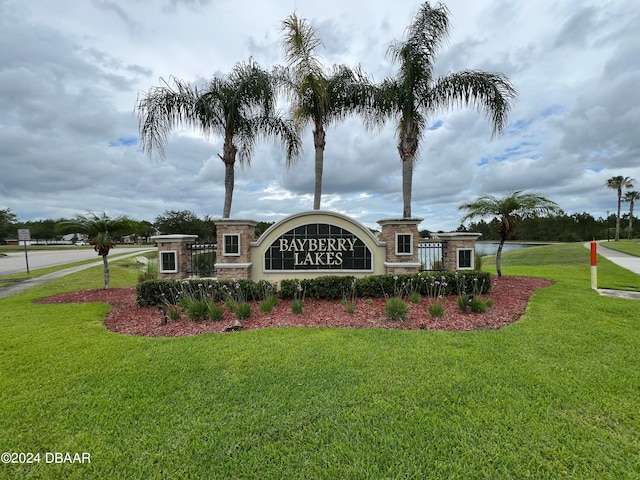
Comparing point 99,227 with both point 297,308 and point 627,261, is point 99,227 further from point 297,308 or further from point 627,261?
point 627,261

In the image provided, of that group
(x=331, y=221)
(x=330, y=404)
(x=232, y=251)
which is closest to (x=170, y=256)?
(x=232, y=251)

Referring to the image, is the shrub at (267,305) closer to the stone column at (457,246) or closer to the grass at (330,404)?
the grass at (330,404)

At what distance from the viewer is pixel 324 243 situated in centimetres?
785

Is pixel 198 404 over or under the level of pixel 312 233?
under

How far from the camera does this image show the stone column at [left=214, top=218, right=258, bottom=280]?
7.77 m

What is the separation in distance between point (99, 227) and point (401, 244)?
364 inches

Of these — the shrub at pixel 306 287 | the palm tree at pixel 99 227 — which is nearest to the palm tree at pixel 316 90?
the shrub at pixel 306 287

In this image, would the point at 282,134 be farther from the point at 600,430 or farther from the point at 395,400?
the point at 600,430

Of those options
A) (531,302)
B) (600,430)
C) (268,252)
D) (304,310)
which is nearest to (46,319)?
(268,252)

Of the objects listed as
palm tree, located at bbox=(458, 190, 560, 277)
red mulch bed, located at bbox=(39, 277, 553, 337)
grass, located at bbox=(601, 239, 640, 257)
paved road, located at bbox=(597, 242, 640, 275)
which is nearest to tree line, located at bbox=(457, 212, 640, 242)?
grass, located at bbox=(601, 239, 640, 257)

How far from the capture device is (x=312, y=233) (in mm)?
7852

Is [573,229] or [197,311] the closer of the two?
[197,311]

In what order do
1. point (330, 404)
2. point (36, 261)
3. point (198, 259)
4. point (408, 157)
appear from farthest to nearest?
point (36, 261) < point (408, 157) < point (198, 259) < point (330, 404)

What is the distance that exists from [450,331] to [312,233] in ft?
13.3
